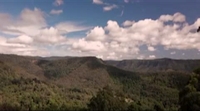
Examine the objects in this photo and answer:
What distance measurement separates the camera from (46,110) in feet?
328

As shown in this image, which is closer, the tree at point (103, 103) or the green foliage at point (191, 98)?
the green foliage at point (191, 98)

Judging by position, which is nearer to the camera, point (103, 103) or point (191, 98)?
point (191, 98)

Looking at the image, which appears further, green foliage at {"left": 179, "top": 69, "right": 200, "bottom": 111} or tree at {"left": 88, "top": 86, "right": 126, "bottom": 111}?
tree at {"left": 88, "top": 86, "right": 126, "bottom": 111}

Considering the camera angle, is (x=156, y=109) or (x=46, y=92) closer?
(x=156, y=109)

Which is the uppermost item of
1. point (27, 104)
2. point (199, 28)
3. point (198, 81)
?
point (199, 28)

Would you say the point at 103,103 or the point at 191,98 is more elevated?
the point at 191,98

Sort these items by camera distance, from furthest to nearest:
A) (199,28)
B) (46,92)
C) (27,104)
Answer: (46,92), (27,104), (199,28)

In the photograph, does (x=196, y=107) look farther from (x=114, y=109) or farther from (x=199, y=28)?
(x=114, y=109)

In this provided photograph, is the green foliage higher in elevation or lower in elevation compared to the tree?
higher

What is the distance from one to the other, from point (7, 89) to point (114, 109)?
135 m

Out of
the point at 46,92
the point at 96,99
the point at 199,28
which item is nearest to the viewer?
the point at 199,28

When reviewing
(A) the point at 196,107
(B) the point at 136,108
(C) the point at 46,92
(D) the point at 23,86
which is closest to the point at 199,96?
(A) the point at 196,107

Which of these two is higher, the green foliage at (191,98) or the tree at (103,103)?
the green foliage at (191,98)

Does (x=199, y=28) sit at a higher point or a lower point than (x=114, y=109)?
higher
